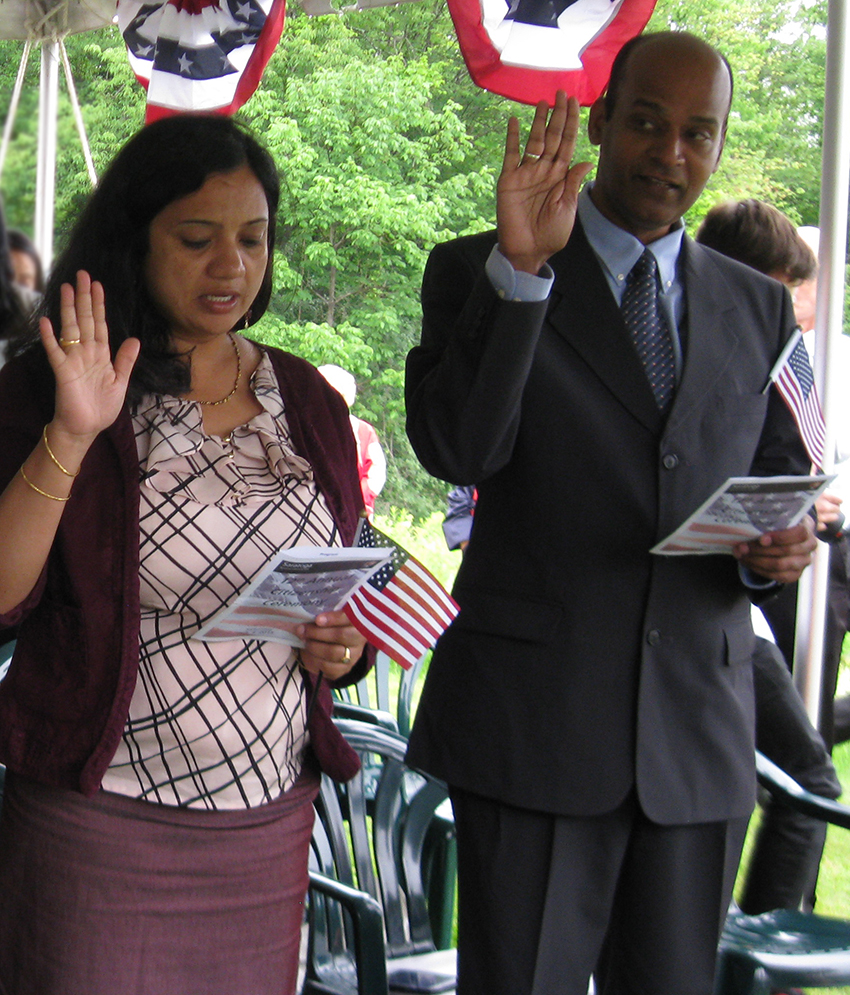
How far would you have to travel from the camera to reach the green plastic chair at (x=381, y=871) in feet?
6.98

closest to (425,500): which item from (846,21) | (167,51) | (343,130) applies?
(343,130)

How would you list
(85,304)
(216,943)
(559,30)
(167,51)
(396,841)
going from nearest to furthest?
(85,304) < (216,943) < (396,841) < (559,30) < (167,51)

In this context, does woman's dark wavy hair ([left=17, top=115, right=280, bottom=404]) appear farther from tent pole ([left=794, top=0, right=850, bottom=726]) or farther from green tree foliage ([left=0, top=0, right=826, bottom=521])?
green tree foliage ([left=0, top=0, right=826, bottom=521])

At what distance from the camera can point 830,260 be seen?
3049mm

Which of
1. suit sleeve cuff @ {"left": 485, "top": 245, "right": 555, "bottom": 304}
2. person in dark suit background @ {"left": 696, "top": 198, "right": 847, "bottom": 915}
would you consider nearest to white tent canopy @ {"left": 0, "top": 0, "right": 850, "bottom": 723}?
person in dark suit background @ {"left": 696, "top": 198, "right": 847, "bottom": 915}

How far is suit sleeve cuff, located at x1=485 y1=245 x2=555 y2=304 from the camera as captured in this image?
1540 mm

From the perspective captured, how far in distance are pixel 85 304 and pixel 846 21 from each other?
2.29 meters

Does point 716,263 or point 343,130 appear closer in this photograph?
point 716,263

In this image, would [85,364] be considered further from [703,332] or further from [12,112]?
[703,332]

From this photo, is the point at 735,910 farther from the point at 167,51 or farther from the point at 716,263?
the point at 167,51

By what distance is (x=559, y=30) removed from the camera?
3816mm

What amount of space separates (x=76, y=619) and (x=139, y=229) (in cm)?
59

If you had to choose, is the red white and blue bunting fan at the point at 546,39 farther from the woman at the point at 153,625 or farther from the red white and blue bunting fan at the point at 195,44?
the woman at the point at 153,625

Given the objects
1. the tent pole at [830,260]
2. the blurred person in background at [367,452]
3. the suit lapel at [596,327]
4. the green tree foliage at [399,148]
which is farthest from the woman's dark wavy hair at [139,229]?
the green tree foliage at [399,148]
